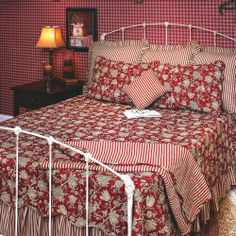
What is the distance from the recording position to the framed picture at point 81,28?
4551 millimetres

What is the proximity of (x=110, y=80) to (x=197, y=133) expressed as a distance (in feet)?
3.63

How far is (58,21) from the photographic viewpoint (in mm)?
4785

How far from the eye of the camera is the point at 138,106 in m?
3.60

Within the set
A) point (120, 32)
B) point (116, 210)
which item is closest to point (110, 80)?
point (120, 32)

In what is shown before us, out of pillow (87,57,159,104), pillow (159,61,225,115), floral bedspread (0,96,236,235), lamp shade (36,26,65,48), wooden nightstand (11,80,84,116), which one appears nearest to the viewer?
floral bedspread (0,96,236,235)

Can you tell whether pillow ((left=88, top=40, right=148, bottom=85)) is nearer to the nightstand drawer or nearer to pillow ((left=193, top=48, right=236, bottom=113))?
the nightstand drawer

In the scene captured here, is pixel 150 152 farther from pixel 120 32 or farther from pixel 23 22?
pixel 23 22

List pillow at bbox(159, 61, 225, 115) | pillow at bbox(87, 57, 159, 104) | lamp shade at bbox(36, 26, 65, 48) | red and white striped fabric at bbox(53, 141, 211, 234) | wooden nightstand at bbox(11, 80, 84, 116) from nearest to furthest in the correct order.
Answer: red and white striped fabric at bbox(53, 141, 211, 234), pillow at bbox(159, 61, 225, 115), pillow at bbox(87, 57, 159, 104), wooden nightstand at bbox(11, 80, 84, 116), lamp shade at bbox(36, 26, 65, 48)

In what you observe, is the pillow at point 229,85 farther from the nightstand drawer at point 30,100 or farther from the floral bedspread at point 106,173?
the nightstand drawer at point 30,100

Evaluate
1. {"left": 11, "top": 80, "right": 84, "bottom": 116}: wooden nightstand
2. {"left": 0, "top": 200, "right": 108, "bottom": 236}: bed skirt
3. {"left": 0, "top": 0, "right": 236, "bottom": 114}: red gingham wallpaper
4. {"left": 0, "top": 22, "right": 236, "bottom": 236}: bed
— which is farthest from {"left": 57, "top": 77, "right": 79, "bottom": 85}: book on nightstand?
{"left": 0, "top": 200, "right": 108, "bottom": 236}: bed skirt

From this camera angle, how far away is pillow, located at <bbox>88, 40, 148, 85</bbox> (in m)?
3.99

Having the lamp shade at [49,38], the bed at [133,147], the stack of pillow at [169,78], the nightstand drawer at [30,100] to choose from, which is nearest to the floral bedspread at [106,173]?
the bed at [133,147]

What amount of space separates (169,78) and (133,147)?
1200 mm

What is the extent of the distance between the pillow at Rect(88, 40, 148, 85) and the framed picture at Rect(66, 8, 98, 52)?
29 cm
